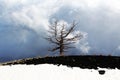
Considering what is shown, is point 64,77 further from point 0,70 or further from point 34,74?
point 0,70

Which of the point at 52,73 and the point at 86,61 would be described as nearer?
the point at 52,73

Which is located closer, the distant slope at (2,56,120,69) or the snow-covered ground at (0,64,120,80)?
the snow-covered ground at (0,64,120,80)

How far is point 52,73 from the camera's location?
21.4 m

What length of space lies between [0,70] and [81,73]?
210 inches

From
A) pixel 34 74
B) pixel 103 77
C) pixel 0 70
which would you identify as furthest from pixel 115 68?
pixel 0 70

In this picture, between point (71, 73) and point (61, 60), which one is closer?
point (71, 73)

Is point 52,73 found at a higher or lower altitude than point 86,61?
lower

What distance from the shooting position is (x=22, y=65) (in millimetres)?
24109

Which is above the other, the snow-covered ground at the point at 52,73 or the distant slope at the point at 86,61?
the distant slope at the point at 86,61

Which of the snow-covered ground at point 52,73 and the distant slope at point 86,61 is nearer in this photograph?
the snow-covered ground at point 52,73

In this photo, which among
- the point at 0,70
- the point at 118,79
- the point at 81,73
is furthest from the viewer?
the point at 0,70

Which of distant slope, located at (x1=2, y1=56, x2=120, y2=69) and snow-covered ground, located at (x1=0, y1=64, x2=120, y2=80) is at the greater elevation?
distant slope, located at (x1=2, y1=56, x2=120, y2=69)

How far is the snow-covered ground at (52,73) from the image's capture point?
67.7 ft

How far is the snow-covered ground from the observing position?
20.6 meters
